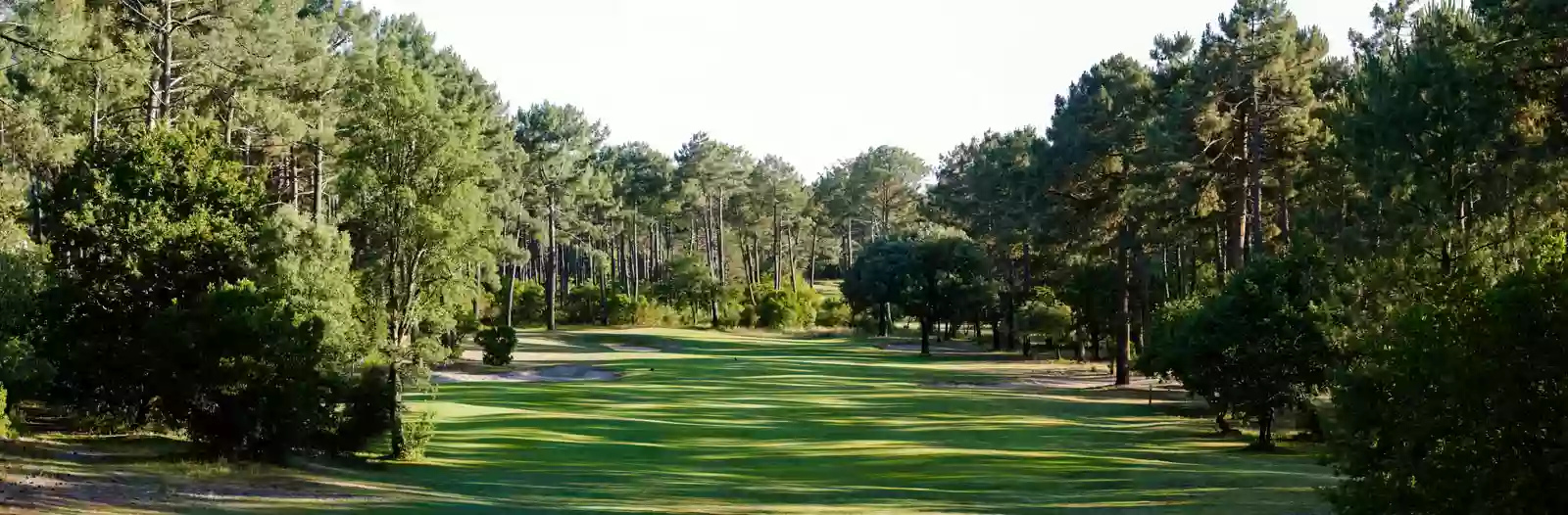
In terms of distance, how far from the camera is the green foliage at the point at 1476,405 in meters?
10.4

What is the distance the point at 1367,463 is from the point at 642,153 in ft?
358

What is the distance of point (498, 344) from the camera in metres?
56.4

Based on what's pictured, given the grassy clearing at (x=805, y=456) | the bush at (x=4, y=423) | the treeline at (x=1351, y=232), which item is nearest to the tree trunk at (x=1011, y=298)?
the treeline at (x=1351, y=232)

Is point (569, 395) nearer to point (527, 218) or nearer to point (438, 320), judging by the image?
point (438, 320)

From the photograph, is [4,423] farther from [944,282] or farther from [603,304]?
[603,304]

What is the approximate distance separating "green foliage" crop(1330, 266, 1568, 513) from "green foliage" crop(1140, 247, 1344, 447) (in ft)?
51.8

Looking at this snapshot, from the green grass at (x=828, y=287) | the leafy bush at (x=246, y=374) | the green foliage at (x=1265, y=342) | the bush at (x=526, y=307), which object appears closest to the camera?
the leafy bush at (x=246, y=374)

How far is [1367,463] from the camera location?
1268cm

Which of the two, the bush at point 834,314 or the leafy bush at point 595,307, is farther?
the bush at point 834,314

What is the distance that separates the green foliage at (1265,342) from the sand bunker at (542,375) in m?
31.2

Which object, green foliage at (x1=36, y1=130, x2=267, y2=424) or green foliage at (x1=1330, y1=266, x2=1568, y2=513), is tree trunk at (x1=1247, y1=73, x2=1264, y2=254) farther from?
green foliage at (x1=36, y1=130, x2=267, y2=424)

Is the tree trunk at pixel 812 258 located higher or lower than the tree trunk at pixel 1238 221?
higher

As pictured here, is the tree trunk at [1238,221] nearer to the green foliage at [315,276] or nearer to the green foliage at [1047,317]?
the green foliage at [1047,317]

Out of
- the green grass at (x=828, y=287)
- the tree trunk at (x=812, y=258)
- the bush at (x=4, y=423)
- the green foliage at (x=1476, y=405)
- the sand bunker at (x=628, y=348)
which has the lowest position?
the sand bunker at (x=628, y=348)
